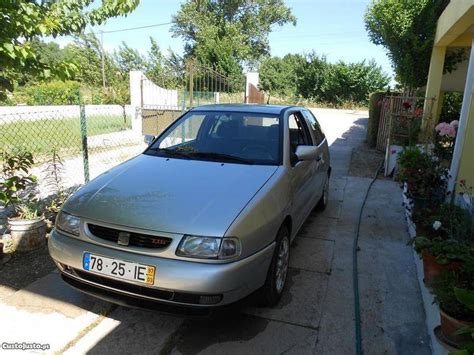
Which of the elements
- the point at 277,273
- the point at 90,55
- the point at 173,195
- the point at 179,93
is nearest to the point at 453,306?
the point at 277,273

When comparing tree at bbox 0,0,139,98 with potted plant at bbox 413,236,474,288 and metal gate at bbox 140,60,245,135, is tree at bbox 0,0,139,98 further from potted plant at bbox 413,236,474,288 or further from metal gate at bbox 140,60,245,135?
metal gate at bbox 140,60,245,135

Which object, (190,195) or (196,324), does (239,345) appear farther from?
(190,195)

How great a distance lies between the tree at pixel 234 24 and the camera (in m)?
36.8

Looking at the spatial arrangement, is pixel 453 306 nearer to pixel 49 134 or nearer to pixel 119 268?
pixel 119 268

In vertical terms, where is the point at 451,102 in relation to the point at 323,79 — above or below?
below

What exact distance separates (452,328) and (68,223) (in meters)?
2.72

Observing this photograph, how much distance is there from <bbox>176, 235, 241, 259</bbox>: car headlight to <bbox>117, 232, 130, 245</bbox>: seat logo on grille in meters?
0.38

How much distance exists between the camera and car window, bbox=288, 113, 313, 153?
4020 mm

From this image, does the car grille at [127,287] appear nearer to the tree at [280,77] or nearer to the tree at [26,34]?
the tree at [26,34]

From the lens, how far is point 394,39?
34.0ft

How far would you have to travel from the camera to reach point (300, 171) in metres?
3.81

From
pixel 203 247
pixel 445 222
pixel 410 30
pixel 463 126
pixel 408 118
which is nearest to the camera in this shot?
pixel 203 247

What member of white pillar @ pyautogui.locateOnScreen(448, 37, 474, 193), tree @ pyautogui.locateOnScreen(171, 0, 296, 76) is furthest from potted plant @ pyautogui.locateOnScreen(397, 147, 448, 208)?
tree @ pyautogui.locateOnScreen(171, 0, 296, 76)

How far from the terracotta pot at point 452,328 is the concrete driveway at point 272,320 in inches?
15.5
